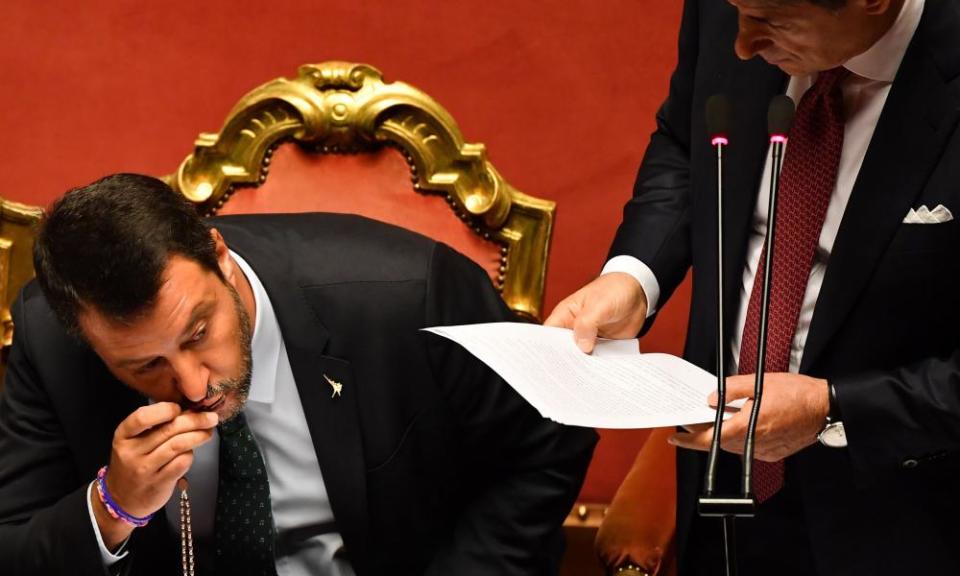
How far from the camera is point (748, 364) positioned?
1.78 m

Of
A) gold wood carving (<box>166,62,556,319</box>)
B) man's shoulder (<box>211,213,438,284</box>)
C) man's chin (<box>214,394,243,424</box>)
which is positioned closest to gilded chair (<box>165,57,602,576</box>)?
gold wood carving (<box>166,62,556,319</box>)

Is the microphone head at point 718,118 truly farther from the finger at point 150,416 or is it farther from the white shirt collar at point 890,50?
the finger at point 150,416

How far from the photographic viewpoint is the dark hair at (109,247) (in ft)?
5.45

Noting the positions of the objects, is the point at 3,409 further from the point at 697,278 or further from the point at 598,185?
the point at 598,185

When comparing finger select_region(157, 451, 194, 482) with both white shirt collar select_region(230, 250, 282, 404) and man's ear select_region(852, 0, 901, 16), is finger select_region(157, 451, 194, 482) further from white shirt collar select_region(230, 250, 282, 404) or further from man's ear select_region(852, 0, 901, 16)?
man's ear select_region(852, 0, 901, 16)

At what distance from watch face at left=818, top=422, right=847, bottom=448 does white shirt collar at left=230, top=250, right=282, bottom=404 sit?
81cm

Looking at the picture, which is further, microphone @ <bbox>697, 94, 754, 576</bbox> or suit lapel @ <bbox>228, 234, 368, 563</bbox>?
suit lapel @ <bbox>228, 234, 368, 563</bbox>

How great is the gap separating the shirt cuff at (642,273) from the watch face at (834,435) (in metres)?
0.36

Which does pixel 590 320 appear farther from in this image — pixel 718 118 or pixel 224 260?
pixel 224 260

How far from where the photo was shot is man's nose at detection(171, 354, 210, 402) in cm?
172

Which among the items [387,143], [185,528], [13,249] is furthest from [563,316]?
[13,249]

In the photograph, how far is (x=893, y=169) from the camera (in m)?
1.64

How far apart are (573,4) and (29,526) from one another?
5.32 feet

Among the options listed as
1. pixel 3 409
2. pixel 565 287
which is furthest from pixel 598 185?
pixel 3 409
